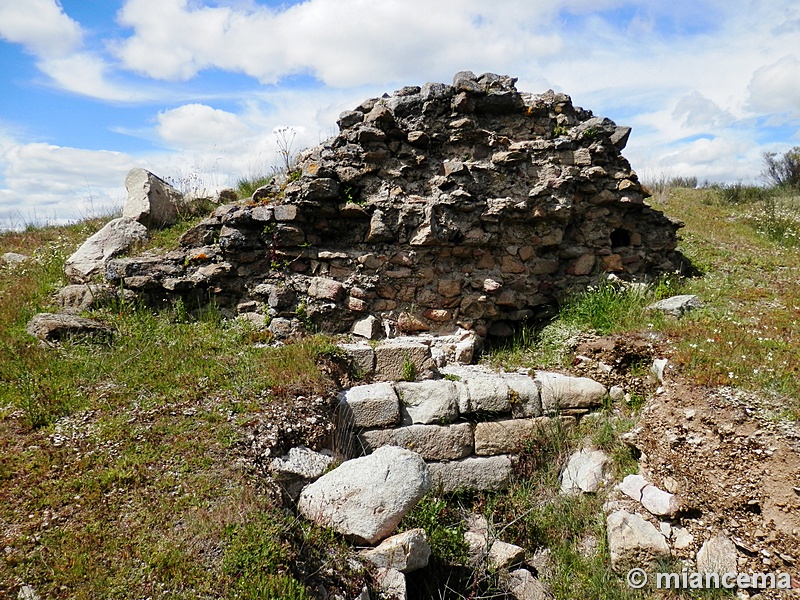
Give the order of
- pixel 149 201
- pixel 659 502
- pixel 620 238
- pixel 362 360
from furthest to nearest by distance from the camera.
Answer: pixel 149 201 < pixel 620 238 < pixel 362 360 < pixel 659 502

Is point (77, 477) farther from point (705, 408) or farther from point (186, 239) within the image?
point (705, 408)

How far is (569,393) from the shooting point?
558 centimetres

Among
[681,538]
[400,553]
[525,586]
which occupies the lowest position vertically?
[525,586]

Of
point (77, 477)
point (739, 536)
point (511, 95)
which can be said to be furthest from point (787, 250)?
point (77, 477)

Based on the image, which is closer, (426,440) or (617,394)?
(426,440)

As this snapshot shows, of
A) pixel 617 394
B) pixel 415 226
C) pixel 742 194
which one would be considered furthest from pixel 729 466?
pixel 742 194

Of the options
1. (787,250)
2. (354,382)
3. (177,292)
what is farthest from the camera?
(787,250)

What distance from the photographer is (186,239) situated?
22.2 feet

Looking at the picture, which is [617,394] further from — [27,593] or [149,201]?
[149,201]

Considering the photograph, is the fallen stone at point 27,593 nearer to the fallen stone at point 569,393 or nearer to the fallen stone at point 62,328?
the fallen stone at point 62,328

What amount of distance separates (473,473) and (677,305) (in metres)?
3.38

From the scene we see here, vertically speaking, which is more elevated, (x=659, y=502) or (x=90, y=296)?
(x=90, y=296)

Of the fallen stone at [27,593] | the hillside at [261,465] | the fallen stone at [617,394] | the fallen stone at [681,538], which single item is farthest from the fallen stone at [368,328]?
the fallen stone at [27,593]

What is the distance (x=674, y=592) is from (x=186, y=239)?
6.39 meters
